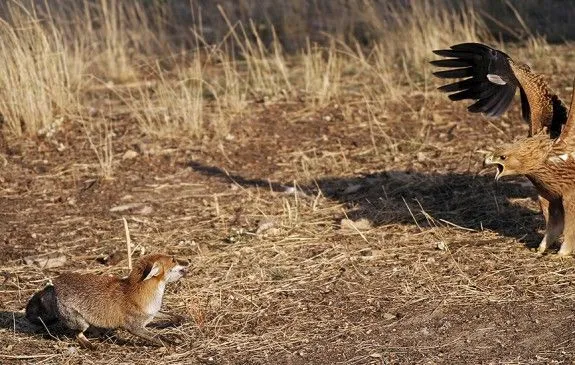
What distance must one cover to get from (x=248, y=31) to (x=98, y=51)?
2.35 metres

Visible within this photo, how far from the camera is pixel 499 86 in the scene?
26.1 feet

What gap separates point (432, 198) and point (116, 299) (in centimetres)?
298

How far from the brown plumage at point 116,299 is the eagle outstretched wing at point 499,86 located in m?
2.63

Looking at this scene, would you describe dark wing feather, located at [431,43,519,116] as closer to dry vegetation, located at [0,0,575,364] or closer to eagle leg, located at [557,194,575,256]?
dry vegetation, located at [0,0,575,364]

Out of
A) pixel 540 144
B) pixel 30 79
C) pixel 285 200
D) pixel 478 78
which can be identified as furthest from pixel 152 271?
pixel 30 79

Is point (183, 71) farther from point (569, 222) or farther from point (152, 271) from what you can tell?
point (152, 271)

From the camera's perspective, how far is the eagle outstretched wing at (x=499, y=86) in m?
7.19

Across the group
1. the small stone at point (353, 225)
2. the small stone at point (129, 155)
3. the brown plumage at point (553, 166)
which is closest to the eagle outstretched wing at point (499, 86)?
the brown plumage at point (553, 166)

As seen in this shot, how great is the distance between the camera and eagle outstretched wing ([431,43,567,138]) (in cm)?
719

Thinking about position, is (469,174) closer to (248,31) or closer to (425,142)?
(425,142)

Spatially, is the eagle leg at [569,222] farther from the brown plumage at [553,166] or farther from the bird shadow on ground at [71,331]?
the bird shadow on ground at [71,331]

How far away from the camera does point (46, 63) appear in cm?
998

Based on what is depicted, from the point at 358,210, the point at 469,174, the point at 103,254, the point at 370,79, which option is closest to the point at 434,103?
the point at 370,79

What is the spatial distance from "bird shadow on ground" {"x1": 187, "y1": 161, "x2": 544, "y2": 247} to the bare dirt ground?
0.8 inches
